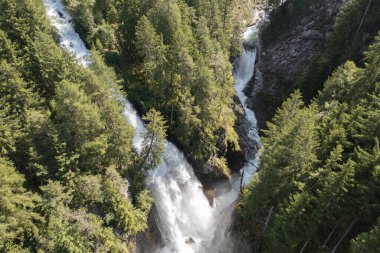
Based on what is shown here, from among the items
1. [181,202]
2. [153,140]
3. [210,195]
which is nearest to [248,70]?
[210,195]

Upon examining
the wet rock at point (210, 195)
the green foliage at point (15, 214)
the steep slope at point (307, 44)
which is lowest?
the wet rock at point (210, 195)

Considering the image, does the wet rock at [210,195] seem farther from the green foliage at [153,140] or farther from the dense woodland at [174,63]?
the green foliage at [153,140]

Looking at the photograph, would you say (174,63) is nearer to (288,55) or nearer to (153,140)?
(153,140)

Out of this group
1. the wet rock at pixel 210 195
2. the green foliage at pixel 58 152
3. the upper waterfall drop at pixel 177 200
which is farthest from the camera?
the wet rock at pixel 210 195

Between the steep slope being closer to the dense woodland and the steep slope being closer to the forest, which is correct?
the forest

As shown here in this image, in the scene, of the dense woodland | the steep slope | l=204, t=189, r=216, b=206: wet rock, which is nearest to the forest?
the dense woodland

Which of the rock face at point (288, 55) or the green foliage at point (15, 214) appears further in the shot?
the rock face at point (288, 55)

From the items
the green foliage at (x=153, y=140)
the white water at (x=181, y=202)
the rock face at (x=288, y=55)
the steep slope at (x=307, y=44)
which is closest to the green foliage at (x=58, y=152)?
the green foliage at (x=153, y=140)
